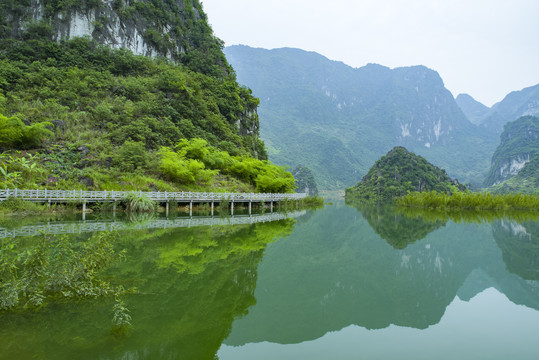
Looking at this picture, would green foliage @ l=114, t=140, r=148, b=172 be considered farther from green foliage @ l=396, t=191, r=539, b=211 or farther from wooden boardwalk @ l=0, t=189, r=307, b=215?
green foliage @ l=396, t=191, r=539, b=211

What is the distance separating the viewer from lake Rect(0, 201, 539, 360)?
5.29 meters

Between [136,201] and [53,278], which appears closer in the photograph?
[53,278]

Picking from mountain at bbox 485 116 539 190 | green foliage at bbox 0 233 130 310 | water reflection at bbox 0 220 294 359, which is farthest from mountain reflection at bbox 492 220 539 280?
mountain at bbox 485 116 539 190

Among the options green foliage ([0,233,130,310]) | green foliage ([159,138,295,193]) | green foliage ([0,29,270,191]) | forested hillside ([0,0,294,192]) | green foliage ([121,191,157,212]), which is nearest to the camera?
green foliage ([0,233,130,310])

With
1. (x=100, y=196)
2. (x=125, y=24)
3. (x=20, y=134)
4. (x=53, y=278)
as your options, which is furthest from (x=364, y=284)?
(x=125, y=24)

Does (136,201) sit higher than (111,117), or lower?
lower

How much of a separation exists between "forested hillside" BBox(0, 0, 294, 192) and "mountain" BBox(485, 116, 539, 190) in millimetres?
145623

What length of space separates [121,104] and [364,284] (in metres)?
39.9

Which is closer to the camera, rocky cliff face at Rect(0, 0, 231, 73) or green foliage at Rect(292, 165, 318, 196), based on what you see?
rocky cliff face at Rect(0, 0, 231, 73)

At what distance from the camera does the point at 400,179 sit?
87750 millimetres

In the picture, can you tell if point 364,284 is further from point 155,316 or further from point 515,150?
point 515,150

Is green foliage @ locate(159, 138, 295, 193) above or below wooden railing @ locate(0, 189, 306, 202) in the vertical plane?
above

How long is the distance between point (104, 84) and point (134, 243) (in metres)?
38.2

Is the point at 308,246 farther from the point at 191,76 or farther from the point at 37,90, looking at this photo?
the point at 191,76
